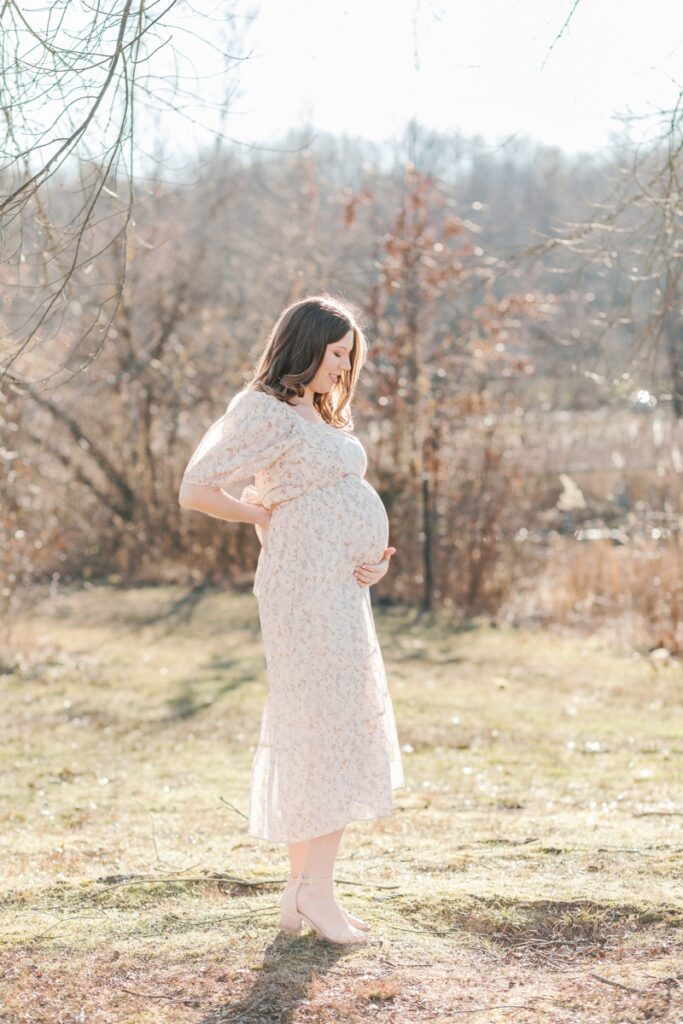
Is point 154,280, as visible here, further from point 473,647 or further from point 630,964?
point 630,964

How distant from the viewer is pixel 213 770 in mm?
6344

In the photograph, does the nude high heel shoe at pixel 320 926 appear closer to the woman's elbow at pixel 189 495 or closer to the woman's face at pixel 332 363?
the woman's elbow at pixel 189 495

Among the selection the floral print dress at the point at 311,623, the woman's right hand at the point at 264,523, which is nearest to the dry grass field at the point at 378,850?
the floral print dress at the point at 311,623

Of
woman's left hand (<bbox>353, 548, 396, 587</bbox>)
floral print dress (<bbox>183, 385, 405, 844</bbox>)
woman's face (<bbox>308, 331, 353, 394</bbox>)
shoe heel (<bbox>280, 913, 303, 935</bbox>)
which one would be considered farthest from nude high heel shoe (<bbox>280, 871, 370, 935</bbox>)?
woman's face (<bbox>308, 331, 353, 394</bbox>)

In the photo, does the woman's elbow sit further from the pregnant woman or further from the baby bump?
the baby bump

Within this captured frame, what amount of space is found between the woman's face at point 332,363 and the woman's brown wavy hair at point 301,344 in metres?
0.01

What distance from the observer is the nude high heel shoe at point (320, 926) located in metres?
3.31

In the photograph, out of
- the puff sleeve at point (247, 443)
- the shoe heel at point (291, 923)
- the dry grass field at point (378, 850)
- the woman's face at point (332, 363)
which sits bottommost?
the dry grass field at point (378, 850)

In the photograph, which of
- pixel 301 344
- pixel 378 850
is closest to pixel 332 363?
pixel 301 344

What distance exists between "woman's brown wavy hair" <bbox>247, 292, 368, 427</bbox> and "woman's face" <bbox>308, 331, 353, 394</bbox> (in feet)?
0.04

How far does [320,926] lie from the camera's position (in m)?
3.32

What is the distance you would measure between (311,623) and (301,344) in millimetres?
755

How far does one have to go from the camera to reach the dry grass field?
3029mm

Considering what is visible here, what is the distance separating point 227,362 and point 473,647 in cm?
499
